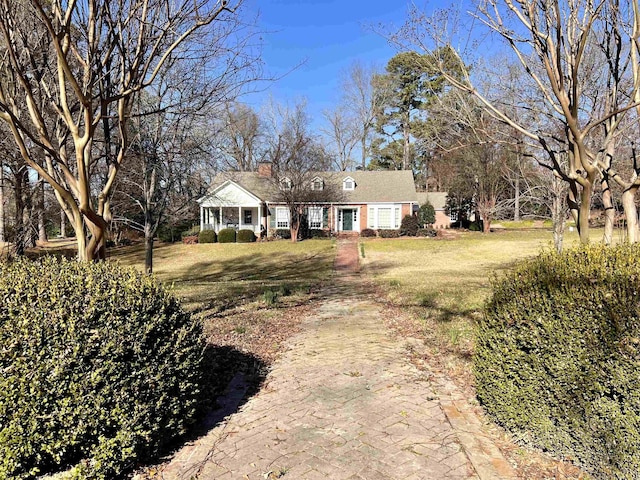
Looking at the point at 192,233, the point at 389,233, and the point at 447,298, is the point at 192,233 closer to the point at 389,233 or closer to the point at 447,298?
the point at 389,233

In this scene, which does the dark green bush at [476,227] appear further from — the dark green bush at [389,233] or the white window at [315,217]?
the white window at [315,217]

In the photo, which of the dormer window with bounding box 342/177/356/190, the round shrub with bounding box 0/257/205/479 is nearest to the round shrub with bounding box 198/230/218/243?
the dormer window with bounding box 342/177/356/190

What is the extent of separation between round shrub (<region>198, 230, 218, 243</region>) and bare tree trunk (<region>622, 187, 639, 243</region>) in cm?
2665

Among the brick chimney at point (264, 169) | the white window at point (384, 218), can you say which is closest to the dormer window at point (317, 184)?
the brick chimney at point (264, 169)

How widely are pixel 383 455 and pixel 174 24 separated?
16.3ft

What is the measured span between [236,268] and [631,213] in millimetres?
17046

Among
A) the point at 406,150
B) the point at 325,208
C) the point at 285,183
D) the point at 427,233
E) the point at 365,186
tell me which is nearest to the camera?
the point at 285,183

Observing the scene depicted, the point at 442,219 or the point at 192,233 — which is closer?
the point at 192,233

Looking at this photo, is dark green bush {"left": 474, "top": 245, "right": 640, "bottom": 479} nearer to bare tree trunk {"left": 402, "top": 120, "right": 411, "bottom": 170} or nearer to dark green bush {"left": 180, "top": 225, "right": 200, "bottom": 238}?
dark green bush {"left": 180, "top": 225, "right": 200, "bottom": 238}

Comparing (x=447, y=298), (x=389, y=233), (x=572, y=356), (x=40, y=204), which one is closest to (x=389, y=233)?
(x=389, y=233)

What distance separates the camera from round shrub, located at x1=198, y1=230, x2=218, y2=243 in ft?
96.8

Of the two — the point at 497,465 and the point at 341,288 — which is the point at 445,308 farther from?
the point at 497,465

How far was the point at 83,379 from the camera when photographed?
277cm

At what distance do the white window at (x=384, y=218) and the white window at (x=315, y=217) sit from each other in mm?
4787
